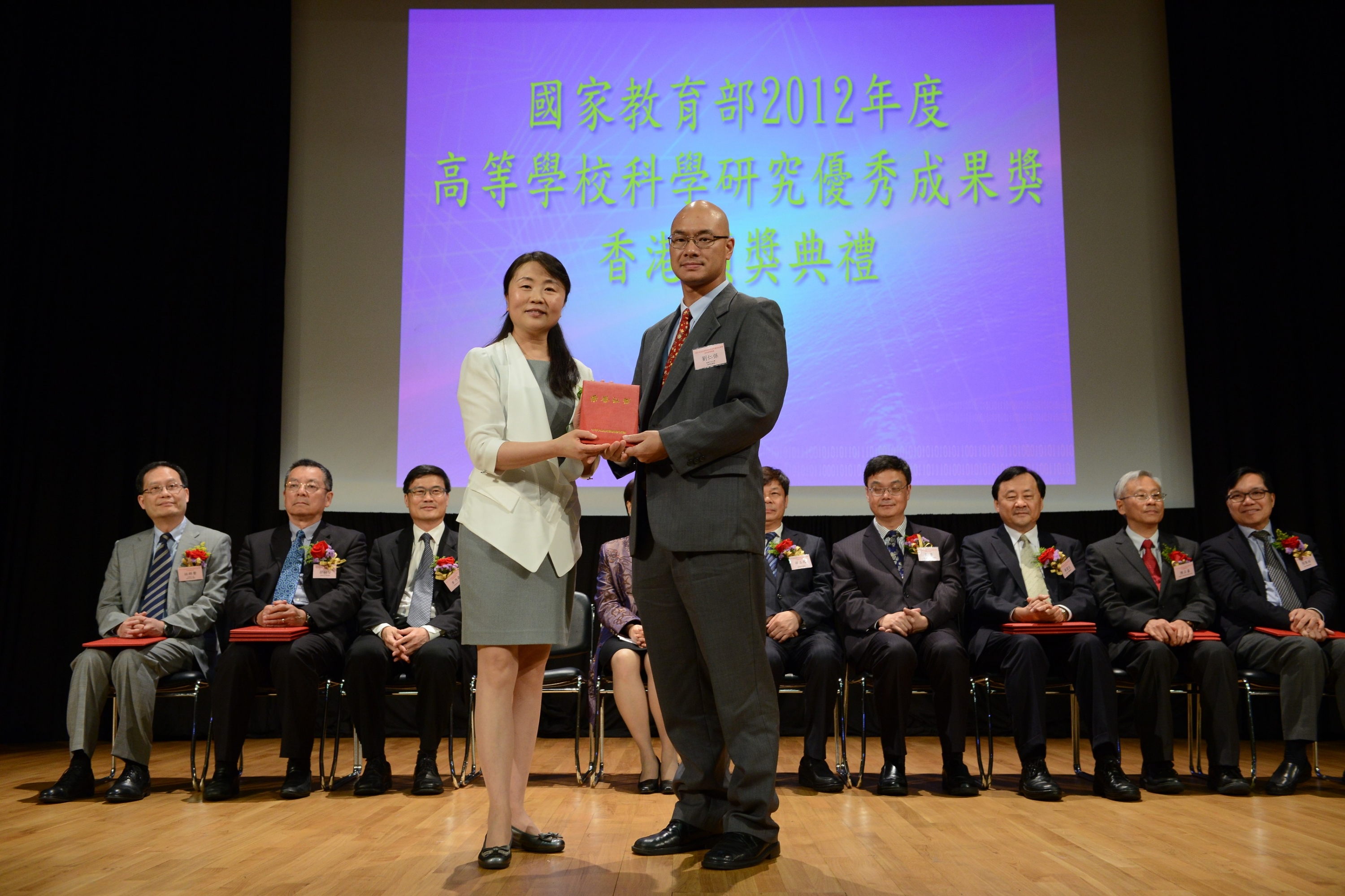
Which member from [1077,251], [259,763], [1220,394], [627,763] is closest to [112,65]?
[259,763]

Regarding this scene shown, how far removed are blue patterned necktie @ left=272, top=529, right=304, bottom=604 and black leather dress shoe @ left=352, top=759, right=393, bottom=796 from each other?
0.77 metres

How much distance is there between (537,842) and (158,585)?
243cm

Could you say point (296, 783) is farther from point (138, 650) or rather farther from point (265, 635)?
point (138, 650)

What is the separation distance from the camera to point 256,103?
580 cm

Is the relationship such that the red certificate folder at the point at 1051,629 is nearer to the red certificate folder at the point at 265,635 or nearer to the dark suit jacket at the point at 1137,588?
the dark suit jacket at the point at 1137,588

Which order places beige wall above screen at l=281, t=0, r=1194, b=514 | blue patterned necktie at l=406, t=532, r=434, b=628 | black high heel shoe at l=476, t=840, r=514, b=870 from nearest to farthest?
black high heel shoe at l=476, t=840, r=514, b=870 → blue patterned necktie at l=406, t=532, r=434, b=628 → beige wall above screen at l=281, t=0, r=1194, b=514

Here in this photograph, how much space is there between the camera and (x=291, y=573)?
4.16m

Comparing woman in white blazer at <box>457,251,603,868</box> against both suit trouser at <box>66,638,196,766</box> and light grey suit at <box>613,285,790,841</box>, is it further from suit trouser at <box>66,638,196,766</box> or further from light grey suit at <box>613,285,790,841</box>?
suit trouser at <box>66,638,196,766</box>

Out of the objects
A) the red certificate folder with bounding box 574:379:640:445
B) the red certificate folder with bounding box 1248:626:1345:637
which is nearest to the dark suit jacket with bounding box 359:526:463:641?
the red certificate folder with bounding box 1248:626:1345:637

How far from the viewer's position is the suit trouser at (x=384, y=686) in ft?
12.5

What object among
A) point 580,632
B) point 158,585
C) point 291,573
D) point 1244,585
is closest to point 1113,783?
point 1244,585

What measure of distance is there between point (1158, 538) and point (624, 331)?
116 inches

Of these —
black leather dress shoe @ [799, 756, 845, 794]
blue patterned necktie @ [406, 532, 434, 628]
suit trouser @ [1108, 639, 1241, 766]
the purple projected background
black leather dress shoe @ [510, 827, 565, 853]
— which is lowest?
black leather dress shoe @ [799, 756, 845, 794]

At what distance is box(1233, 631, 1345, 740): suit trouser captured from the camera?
3721mm
